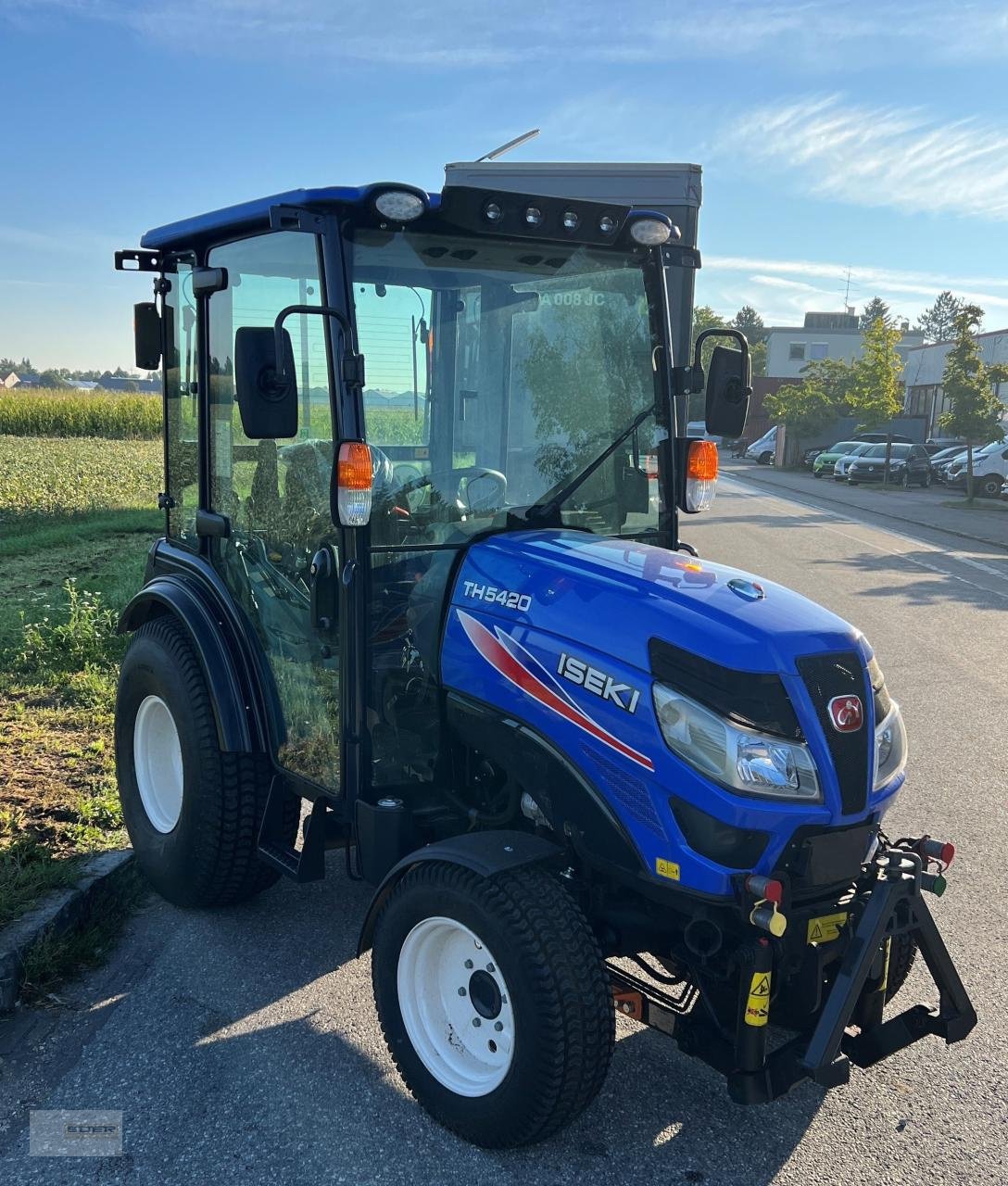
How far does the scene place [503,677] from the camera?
10.0 feet

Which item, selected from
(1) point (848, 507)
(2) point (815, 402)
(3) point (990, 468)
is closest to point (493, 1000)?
(1) point (848, 507)

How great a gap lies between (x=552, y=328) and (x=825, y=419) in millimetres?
40266

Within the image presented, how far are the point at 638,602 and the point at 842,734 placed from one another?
0.63 m

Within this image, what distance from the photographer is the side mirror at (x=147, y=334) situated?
436 centimetres

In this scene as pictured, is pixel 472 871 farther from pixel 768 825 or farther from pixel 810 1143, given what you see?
pixel 810 1143

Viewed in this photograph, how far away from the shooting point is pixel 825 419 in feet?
136

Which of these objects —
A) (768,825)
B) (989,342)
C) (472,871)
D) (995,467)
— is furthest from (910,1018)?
(989,342)

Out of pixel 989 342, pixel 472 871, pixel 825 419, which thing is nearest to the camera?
pixel 472 871

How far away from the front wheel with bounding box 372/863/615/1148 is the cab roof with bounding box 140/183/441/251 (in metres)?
1.92

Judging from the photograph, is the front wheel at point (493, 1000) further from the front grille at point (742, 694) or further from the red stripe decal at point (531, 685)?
the front grille at point (742, 694)

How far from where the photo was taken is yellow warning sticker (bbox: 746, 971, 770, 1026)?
256 cm

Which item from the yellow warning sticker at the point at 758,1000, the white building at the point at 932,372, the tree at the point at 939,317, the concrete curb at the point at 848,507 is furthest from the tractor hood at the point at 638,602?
the tree at the point at 939,317

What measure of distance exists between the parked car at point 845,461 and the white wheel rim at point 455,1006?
106 feet

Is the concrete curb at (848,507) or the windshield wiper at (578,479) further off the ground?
A: the windshield wiper at (578,479)
